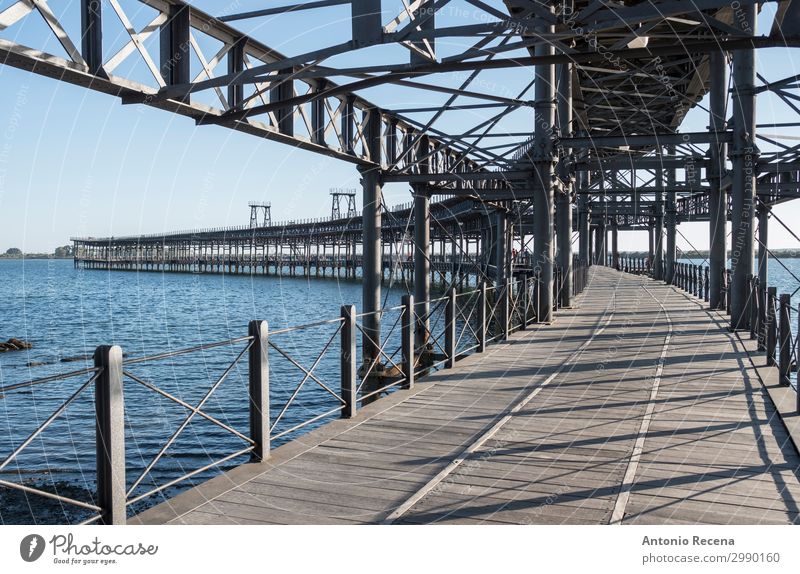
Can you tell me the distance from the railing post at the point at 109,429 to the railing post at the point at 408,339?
5.24 metres

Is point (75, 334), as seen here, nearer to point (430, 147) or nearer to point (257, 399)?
point (430, 147)

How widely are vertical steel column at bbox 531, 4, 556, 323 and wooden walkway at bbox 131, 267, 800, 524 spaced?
6.70 meters

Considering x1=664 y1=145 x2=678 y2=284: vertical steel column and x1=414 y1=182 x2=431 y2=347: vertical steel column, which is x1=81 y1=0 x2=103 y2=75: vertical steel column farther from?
x1=664 y1=145 x2=678 y2=284: vertical steel column

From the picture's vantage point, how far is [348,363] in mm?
7664

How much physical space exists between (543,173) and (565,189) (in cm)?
473

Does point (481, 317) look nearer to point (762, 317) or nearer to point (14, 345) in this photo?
point (762, 317)

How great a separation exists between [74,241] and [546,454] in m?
167

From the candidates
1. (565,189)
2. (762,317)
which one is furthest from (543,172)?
(762,317)

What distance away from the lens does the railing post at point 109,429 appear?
4.41 meters

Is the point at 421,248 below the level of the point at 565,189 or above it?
below

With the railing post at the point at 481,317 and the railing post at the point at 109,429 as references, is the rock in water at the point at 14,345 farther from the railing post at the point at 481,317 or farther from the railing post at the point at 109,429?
the railing post at the point at 109,429

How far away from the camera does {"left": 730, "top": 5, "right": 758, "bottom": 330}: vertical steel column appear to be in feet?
47.5

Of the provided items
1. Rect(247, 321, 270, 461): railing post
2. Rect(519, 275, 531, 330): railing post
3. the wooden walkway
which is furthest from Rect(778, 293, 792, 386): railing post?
Rect(519, 275, 531, 330): railing post
